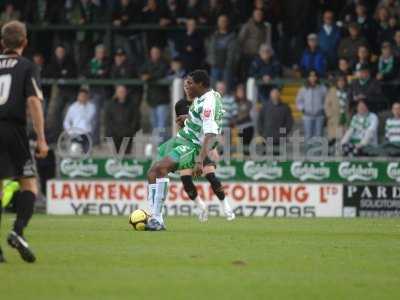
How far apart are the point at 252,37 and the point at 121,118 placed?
352cm

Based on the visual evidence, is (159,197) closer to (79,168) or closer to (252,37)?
(79,168)

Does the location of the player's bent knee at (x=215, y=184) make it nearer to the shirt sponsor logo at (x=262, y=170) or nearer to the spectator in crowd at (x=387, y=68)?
the shirt sponsor logo at (x=262, y=170)

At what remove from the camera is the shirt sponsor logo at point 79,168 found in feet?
79.0

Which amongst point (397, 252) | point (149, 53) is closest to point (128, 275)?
point (397, 252)

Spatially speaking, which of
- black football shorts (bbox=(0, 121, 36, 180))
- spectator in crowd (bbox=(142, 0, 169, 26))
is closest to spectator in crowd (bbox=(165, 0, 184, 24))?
spectator in crowd (bbox=(142, 0, 169, 26))

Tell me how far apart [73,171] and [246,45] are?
494 cm

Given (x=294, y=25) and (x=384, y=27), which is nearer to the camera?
(x=384, y=27)

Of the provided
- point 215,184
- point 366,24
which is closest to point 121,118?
point 366,24

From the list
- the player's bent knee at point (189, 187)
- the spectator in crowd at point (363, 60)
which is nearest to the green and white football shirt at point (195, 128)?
the player's bent knee at point (189, 187)

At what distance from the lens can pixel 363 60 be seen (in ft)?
76.8

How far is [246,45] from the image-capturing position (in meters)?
25.5

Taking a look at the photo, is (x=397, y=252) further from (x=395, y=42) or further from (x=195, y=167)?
(x=395, y=42)

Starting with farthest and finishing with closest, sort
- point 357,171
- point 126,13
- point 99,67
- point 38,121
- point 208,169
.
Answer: point 126,13
point 99,67
point 357,171
point 208,169
point 38,121

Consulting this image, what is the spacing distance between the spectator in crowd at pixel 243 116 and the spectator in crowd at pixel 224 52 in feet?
3.74
